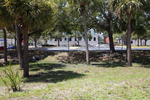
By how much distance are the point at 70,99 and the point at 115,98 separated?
145 centimetres

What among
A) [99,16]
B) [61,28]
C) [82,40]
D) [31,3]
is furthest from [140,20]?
[82,40]

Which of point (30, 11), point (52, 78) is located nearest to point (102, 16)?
point (30, 11)

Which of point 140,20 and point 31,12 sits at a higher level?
point 140,20

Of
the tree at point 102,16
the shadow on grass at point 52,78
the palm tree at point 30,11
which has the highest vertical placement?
the tree at point 102,16

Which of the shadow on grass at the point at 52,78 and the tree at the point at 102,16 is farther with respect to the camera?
the tree at the point at 102,16

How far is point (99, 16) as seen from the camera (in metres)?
16.8

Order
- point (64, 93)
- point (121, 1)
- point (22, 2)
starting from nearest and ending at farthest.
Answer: point (64, 93)
point (22, 2)
point (121, 1)


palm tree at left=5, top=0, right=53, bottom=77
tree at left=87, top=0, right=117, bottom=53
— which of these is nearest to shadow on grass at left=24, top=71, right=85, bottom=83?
palm tree at left=5, top=0, right=53, bottom=77

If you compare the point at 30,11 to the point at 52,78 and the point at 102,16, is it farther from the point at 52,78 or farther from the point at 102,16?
the point at 102,16

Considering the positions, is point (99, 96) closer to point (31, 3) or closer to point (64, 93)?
point (64, 93)

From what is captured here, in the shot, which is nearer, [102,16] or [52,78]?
[52,78]

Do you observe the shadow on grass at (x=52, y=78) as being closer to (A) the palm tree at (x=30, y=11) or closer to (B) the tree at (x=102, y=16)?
(A) the palm tree at (x=30, y=11)

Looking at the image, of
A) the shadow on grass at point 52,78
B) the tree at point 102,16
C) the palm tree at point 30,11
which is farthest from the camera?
the tree at point 102,16

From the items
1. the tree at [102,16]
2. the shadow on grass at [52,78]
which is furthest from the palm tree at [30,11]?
the tree at [102,16]
